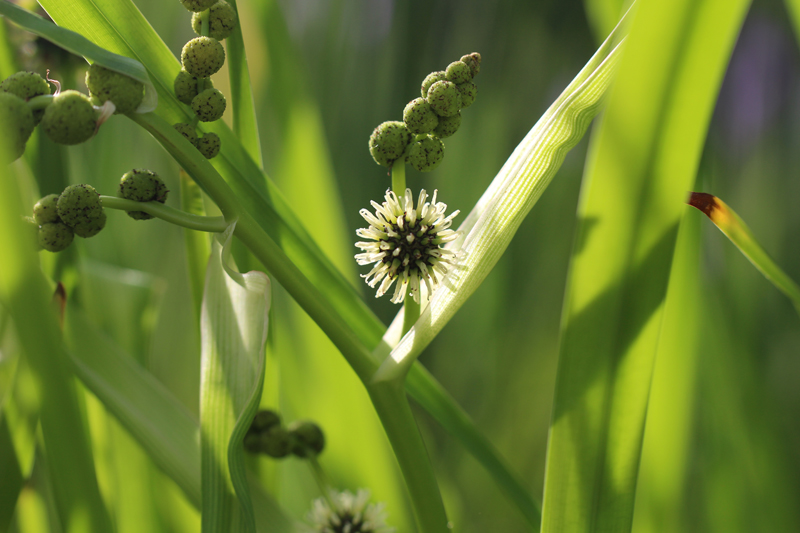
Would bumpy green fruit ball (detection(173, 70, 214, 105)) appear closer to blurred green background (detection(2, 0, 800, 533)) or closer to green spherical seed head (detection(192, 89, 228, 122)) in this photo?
green spherical seed head (detection(192, 89, 228, 122))

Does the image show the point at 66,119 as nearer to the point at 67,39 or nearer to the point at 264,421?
the point at 67,39

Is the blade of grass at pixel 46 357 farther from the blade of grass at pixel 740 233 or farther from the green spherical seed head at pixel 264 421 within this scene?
the blade of grass at pixel 740 233

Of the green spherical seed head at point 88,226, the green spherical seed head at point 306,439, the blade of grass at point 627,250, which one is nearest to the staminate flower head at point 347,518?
the green spherical seed head at point 306,439

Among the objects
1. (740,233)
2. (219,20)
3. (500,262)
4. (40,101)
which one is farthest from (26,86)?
(500,262)

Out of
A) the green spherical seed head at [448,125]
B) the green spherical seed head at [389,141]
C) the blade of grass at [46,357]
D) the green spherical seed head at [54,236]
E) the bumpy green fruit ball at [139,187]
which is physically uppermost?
the green spherical seed head at [448,125]

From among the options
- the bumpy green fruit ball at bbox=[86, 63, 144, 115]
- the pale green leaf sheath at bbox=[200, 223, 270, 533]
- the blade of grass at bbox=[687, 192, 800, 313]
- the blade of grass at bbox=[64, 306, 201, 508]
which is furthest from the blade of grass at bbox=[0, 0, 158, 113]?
the blade of grass at bbox=[687, 192, 800, 313]

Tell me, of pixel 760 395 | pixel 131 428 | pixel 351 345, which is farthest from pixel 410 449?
pixel 760 395
